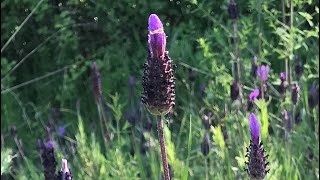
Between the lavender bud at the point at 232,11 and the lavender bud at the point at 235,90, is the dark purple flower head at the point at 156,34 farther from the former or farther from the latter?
the lavender bud at the point at 232,11

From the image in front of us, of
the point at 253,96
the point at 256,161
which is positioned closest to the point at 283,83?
the point at 253,96

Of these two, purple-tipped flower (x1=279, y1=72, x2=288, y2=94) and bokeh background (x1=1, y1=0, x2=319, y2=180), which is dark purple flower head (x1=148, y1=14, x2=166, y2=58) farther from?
bokeh background (x1=1, y1=0, x2=319, y2=180)

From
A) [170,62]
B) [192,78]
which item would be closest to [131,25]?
[192,78]

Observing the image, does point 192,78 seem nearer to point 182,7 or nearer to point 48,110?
point 182,7

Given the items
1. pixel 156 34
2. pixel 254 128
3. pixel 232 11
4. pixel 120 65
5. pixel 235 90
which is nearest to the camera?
pixel 156 34

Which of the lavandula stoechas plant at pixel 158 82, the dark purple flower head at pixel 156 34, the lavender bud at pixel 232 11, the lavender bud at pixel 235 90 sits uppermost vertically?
the lavender bud at pixel 232 11

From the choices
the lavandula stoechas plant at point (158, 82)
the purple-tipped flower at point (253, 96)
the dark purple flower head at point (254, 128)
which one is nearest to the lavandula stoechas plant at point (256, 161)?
the dark purple flower head at point (254, 128)

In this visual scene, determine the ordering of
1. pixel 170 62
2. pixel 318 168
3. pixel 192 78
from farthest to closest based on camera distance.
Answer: pixel 192 78
pixel 318 168
pixel 170 62

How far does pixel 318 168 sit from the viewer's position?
9.02ft

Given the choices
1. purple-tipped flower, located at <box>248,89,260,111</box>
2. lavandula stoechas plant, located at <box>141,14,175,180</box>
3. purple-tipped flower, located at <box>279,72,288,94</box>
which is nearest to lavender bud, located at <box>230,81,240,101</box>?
purple-tipped flower, located at <box>248,89,260,111</box>

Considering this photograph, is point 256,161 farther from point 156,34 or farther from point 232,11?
point 232,11

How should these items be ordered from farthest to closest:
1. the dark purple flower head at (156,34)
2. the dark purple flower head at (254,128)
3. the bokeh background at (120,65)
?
1. the bokeh background at (120,65)
2. the dark purple flower head at (254,128)
3. the dark purple flower head at (156,34)

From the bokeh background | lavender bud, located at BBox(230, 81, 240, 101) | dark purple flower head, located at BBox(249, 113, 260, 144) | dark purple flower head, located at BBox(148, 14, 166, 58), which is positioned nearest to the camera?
dark purple flower head, located at BBox(148, 14, 166, 58)

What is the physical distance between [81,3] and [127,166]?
6.34 ft
